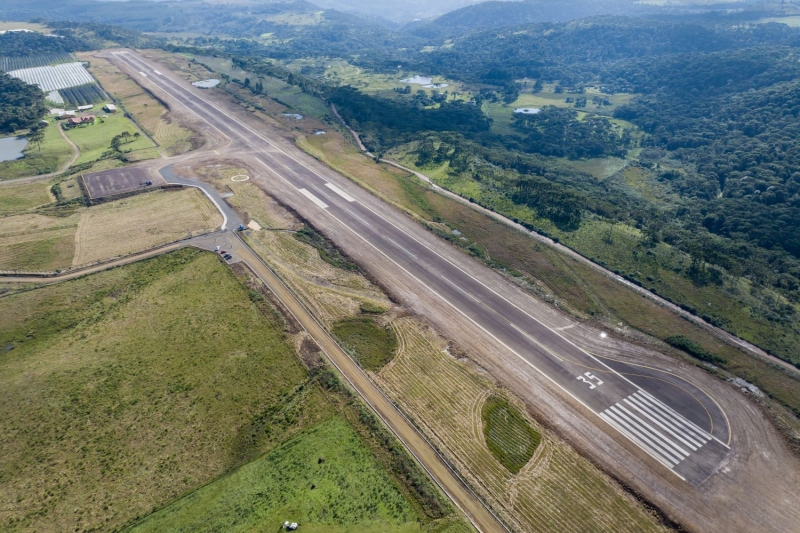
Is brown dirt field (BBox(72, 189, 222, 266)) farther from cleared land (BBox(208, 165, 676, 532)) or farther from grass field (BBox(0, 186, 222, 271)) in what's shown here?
cleared land (BBox(208, 165, 676, 532))

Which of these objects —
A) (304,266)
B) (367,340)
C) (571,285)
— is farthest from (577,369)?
(304,266)

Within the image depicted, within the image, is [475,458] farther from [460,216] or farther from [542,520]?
[460,216]

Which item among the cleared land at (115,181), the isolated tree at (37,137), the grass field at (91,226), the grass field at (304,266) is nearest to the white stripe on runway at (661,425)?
the grass field at (304,266)

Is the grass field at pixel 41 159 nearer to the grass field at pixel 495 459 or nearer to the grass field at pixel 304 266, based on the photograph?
the grass field at pixel 304 266

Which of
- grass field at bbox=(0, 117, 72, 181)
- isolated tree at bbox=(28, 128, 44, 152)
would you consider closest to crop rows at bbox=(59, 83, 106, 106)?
isolated tree at bbox=(28, 128, 44, 152)

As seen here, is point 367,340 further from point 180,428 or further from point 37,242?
point 37,242
